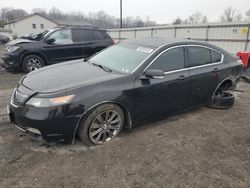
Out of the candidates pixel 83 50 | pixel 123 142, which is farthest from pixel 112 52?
pixel 83 50

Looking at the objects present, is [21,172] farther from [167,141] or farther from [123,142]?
[167,141]

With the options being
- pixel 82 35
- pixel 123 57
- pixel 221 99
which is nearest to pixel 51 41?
pixel 82 35

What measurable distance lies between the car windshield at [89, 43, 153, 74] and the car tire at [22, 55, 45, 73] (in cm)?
420

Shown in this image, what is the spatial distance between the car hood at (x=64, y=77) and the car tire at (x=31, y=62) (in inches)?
167

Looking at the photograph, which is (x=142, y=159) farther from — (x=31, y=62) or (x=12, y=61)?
(x=12, y=61)

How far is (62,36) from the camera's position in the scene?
26.9 ft

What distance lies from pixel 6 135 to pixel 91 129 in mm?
1424

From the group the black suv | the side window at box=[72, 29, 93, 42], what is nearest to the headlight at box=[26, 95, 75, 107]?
the black suv

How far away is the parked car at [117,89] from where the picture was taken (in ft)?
9.67

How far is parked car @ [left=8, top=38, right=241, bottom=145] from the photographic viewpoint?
295 centimetres

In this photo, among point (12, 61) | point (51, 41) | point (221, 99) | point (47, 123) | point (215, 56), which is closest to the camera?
point (47, 123)

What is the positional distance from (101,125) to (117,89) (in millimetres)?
579

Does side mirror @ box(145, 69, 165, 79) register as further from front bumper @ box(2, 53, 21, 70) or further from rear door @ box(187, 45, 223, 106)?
front bumper @ box(2, 53, 21, 70)

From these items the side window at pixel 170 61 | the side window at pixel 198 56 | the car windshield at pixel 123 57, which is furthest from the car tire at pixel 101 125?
the side window at pixel 198 56
